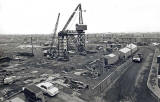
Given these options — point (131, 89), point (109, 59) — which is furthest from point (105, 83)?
point (109, 59)

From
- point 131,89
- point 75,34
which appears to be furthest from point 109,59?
point 75,34

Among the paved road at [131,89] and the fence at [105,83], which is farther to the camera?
the fence at [105,83]

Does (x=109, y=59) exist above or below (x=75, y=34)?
below

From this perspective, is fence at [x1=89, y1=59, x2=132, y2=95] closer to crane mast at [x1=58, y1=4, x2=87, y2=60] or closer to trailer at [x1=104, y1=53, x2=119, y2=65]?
trailer at [x1=104, y1=53, x2=119, y2=65]

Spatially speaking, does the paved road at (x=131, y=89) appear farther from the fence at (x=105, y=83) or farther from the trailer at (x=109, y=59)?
the trailer at (x=109, y=59)

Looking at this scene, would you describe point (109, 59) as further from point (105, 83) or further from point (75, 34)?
point (75, 34)

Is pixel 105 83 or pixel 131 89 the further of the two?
pixel 105 83

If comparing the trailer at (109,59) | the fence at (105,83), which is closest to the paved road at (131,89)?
the fence at (105,83)

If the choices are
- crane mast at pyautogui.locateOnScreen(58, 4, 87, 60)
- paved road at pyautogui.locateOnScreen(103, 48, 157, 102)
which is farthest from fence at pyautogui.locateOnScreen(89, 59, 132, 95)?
crane mast at pyautogui.locateOnScreen(58, 4, 87, 60)

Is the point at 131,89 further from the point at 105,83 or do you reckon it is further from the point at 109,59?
the point at 109,59

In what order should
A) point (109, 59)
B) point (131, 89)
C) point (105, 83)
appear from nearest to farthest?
point (131, 89)
point (105, 83)
point (109, 59)

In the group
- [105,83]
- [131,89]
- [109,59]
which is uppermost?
[109,59]

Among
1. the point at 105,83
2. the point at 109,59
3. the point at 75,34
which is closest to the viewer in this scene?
the point at 105,83

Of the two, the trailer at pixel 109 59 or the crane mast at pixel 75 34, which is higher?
the crane mast at pixel 75 34
